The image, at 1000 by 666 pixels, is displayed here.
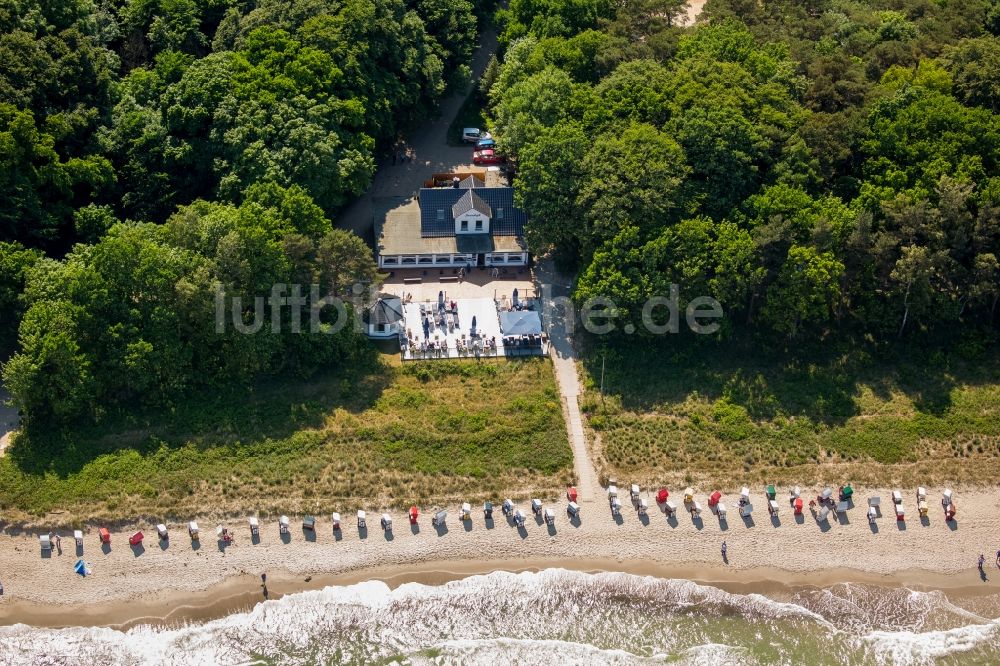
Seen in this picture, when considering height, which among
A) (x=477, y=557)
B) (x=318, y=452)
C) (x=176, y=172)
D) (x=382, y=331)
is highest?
(x=176, y=172)

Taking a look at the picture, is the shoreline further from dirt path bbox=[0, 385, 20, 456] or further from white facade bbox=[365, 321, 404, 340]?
white facade bbox=[365, 321, 404, 340]

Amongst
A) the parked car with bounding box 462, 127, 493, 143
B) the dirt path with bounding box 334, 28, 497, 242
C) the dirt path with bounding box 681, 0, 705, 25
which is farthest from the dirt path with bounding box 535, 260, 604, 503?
the dirt path with bounding box 681, 0, 705, 25

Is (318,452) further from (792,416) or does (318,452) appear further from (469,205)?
(792,416)

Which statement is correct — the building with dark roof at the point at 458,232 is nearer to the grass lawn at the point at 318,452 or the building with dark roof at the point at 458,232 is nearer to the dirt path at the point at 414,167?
the dirt path at the point at 414,167

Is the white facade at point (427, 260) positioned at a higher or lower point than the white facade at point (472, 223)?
lower

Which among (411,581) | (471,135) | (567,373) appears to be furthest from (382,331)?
(471,135)

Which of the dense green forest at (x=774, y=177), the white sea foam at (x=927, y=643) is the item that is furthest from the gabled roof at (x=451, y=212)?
the white sea foam at (x=927, y=643)
